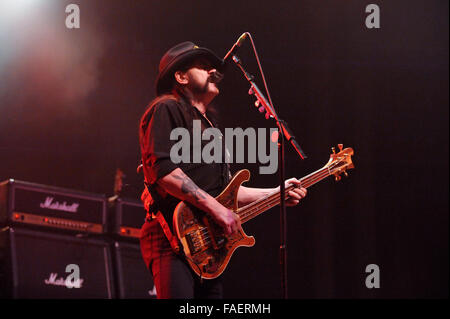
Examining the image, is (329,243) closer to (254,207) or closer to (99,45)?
(254,207)

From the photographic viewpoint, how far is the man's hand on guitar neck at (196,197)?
1991mm

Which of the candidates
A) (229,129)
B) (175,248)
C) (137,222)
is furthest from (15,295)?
(229,129)

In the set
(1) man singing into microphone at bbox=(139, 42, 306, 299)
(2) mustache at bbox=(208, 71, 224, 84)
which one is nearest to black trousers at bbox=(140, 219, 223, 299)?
(1) man singing into microphone at bbox=(139, 42, 306, 299)

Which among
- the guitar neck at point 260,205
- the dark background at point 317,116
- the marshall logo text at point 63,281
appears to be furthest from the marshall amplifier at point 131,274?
the guitar neck at point 260,205

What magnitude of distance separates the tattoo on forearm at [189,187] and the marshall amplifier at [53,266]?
179 cm

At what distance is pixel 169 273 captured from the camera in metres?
1.96

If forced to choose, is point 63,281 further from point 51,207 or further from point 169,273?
point 169,273

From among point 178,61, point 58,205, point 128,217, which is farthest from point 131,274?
point 178,61

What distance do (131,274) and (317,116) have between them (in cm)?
220

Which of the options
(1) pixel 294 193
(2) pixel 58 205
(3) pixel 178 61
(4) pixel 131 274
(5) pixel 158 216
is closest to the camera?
(5) pixel 158 216

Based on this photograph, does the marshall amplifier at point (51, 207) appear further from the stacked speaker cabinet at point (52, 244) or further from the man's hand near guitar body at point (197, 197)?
the man's hand near guitar body at point (197, 197)

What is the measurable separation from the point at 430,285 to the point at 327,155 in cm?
154
